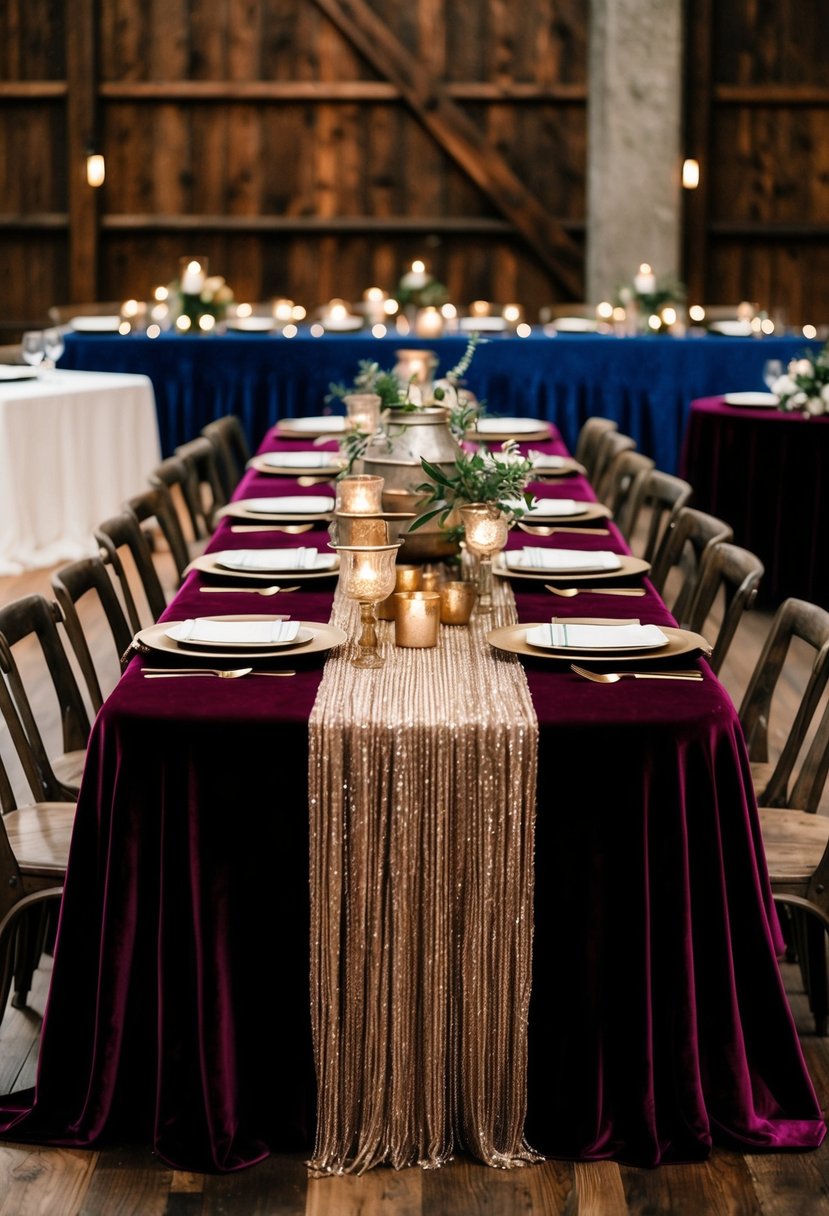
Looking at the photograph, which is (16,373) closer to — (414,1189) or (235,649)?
(235,649)

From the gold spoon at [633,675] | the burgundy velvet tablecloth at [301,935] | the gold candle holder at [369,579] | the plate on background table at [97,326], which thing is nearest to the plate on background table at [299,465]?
the gold candle holder at [369,579]

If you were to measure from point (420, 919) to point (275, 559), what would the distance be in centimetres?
117

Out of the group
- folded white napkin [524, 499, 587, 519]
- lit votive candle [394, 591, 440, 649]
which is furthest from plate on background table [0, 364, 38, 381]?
lit votive candle [394, 591, 440, 649]

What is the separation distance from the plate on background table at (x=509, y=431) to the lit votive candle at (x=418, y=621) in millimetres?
2751

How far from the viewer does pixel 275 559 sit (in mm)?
3311

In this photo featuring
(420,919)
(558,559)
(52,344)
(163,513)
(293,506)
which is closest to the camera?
(420,919)

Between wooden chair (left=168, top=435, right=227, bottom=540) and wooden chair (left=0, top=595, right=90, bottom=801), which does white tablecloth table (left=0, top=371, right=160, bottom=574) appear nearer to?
wooden chair (left=168, top=435, right=227, bottom=540)

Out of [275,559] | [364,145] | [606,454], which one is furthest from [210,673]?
[364,145]

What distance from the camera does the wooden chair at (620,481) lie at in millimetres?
4652

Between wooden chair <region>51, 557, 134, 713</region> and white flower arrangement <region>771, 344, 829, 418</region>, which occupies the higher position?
white flower arrangement <region>771, 344, 829, 418</region>

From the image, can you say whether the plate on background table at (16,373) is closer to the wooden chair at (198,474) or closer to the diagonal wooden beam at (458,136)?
the wooden chair at (198,474)

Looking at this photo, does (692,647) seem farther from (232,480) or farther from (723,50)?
(723,50)

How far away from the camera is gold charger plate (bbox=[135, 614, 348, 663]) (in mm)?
2500

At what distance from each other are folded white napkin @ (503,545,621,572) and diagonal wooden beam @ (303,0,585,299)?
733 centimetres
